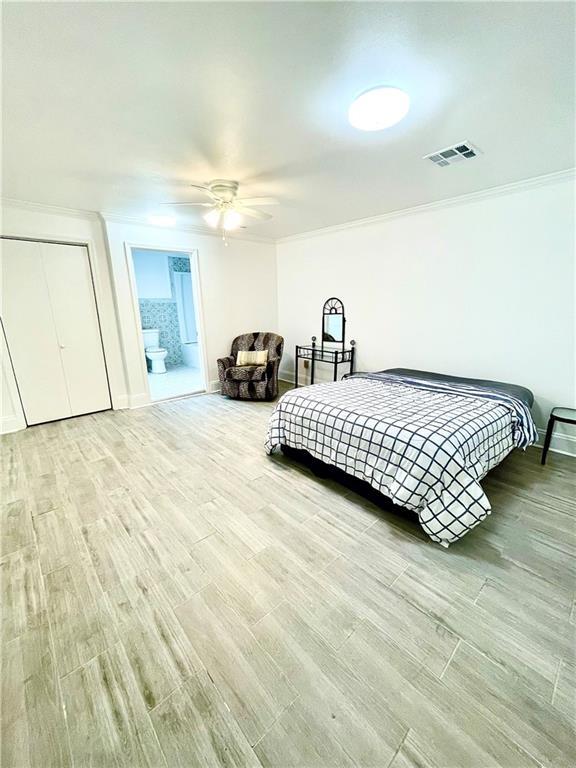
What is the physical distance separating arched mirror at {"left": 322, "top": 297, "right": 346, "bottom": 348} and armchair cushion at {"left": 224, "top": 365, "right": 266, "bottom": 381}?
1148mm

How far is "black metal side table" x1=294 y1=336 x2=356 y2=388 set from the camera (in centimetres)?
449

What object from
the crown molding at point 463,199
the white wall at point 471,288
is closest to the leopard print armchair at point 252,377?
the white wall at point 471,288

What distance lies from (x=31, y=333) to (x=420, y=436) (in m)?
4.19

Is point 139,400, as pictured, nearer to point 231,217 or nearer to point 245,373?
point 245,373

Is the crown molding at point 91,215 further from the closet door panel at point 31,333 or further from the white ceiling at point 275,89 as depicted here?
the white ceiling at point 275,89

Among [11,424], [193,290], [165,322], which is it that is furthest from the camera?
[165,322]

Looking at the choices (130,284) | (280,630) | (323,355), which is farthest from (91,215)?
(280,630)

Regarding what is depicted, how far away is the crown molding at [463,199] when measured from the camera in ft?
8.59

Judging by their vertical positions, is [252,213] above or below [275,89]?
below

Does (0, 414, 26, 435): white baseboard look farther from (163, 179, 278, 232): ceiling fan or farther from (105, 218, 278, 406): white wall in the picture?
(163, 179, 278, 232): ceiling fan

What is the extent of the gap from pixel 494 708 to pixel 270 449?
204cm

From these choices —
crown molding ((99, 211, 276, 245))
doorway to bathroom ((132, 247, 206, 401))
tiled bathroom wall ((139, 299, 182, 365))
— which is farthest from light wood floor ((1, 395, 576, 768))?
tiled bathroom wall ((139, 299, 182, 365))

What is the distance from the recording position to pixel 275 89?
5.18 feet

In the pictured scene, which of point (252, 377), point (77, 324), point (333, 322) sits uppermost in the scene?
point (77, 324)
